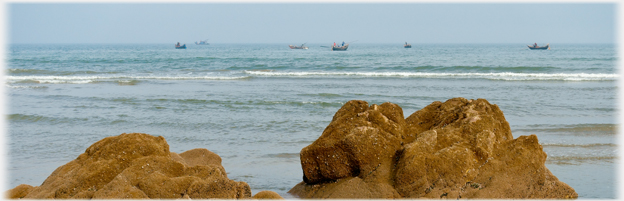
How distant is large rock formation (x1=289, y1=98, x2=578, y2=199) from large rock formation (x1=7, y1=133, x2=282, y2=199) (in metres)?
1.08

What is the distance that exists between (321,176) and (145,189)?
1.87 m

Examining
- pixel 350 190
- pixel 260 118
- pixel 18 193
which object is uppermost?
pixel 350 190

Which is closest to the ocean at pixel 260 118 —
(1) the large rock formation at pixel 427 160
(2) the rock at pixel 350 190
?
(2) the rock at pixel 350 190

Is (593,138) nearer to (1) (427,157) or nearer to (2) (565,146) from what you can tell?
(2) (565,146)

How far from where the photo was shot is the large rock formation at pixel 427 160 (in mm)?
4586

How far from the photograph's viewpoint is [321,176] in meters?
5.25

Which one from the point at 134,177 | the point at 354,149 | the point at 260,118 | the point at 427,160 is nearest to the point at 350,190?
the point at 354,149

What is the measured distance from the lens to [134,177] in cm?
437

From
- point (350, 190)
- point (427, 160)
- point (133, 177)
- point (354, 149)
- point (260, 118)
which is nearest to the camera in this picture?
point (133, 177)

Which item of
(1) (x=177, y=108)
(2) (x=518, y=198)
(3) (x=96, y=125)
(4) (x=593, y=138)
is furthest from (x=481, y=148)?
(1) (x=177, y=108)

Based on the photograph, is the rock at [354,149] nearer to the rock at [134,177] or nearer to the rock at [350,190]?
the rock at [350,190]

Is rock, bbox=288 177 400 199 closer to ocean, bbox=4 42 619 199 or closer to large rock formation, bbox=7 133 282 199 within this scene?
large rock formation, bbox=7 133 282 199

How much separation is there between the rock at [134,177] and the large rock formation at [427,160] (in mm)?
1073

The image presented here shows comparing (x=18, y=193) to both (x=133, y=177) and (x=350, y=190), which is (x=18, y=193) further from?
(x=350, y=190)
